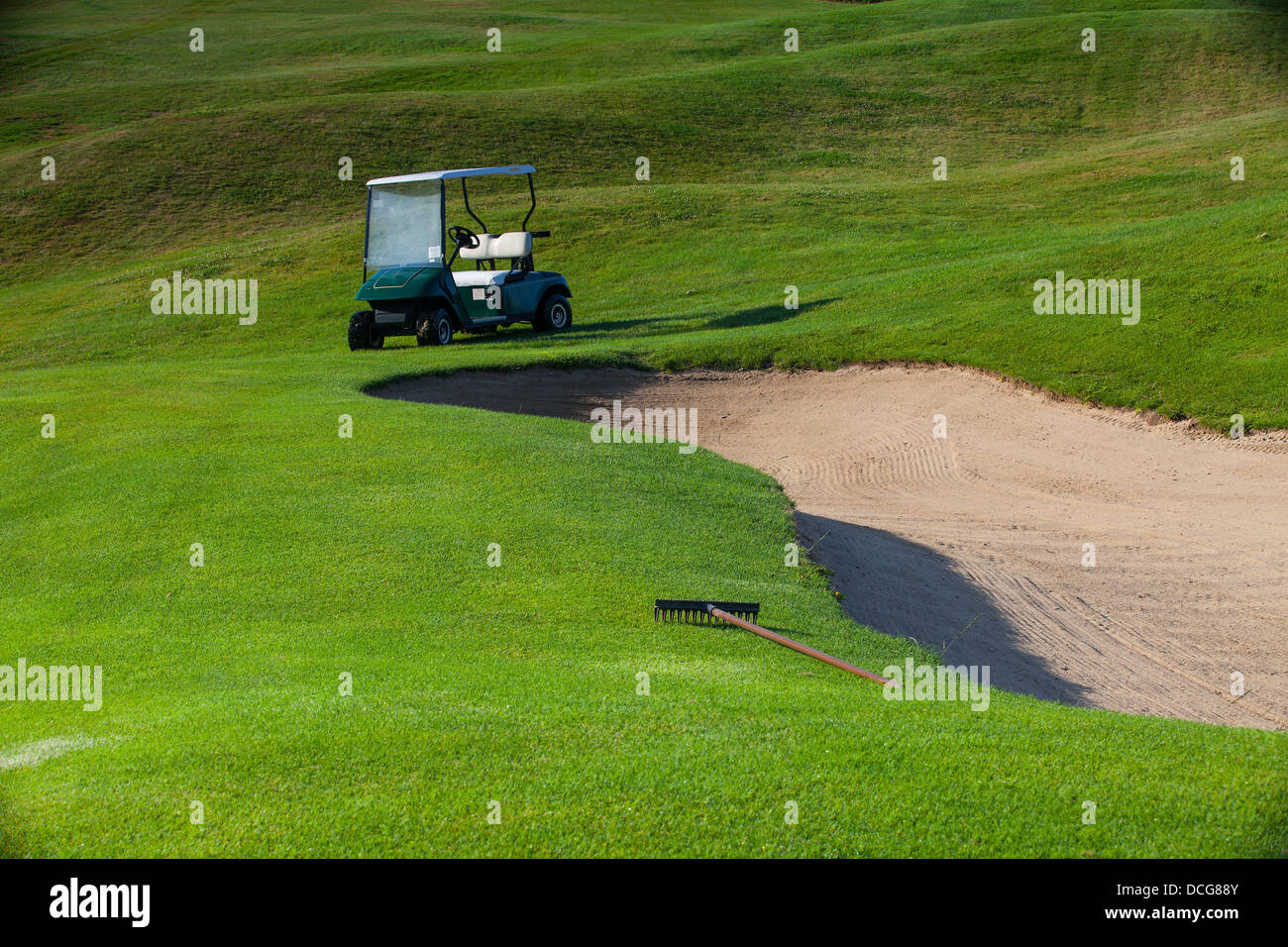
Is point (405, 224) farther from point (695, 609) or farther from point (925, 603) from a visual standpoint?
point (695, 609)

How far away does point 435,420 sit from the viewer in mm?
14875

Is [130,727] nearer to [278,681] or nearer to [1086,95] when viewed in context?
[278,681]

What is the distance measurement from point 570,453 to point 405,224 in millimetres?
11813

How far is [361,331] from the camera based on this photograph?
2347 centimetres

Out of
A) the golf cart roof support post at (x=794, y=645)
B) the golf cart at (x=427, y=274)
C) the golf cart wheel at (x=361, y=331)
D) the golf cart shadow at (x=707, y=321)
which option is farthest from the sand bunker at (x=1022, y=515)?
the golf cart wheel at (x=361, y=331)

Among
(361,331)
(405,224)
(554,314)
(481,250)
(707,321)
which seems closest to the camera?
(405,224)

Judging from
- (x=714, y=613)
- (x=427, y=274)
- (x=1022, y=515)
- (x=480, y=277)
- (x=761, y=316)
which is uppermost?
(x=480, y=277)

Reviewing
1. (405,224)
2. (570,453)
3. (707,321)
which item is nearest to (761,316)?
(707,321)

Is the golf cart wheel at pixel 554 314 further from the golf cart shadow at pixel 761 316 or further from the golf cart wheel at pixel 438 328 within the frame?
the golf cart shadow at pixel 761 316

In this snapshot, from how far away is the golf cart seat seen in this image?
2389 cm

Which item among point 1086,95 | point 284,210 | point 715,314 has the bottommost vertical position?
point 715,314

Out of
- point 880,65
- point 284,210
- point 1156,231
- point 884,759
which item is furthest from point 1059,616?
point 880,65

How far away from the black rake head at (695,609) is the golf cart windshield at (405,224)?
52.4 feet

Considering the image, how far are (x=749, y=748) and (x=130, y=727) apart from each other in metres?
3.46
